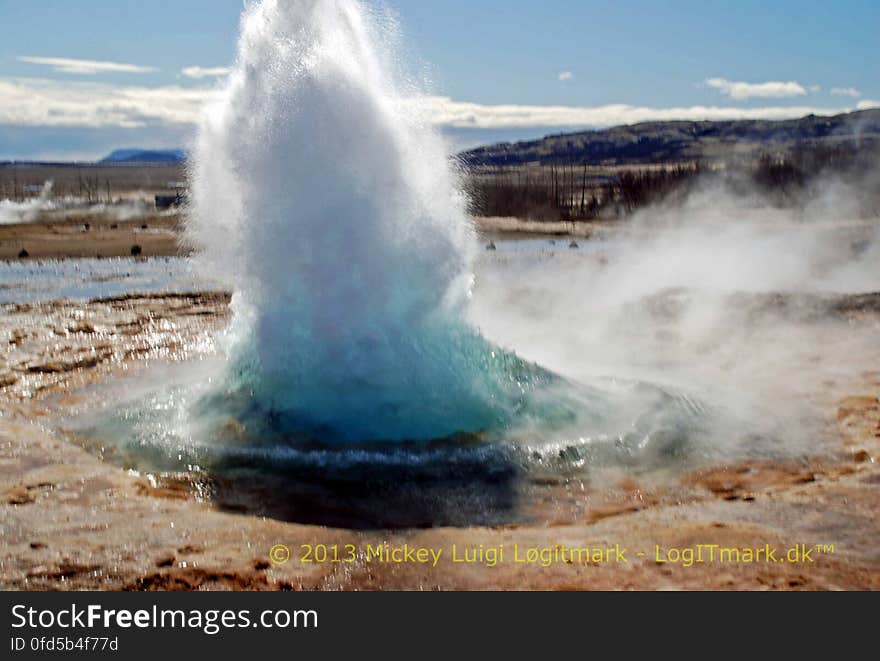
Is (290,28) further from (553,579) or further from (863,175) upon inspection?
(863,175)

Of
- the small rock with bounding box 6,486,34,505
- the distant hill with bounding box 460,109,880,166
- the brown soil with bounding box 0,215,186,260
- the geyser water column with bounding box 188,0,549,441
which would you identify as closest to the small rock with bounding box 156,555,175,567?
the small rock with bounding box 6,486,34,505

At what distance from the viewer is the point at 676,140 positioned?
97.1m

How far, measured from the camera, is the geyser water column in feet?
21.9

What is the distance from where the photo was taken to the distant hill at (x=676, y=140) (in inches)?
3189

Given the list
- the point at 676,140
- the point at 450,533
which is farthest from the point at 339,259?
the point at 676,140

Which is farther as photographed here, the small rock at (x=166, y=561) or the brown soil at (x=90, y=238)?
the brown soil at (x=90, y=238)

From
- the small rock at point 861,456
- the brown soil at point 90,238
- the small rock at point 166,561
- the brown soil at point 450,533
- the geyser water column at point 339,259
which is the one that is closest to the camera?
the brown soil at point 450,533

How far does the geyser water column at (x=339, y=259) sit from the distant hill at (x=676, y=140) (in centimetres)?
7091

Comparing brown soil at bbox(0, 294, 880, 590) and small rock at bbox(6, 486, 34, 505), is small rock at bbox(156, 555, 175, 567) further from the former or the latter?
small rock at bbox(6, 486, 34, 505)

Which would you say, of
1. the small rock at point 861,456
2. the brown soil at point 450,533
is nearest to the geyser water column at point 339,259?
the brown soil at point 450,533

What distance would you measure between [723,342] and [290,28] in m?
5.85

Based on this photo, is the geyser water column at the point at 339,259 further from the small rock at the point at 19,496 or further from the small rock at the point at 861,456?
the small rock at the point at 861,456

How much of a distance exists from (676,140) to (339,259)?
9622 centimetres
